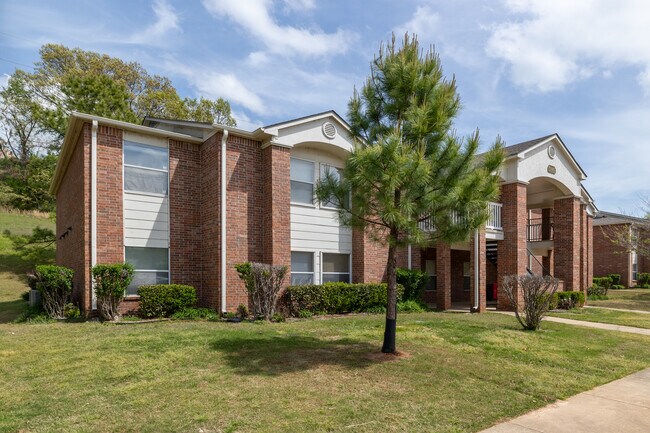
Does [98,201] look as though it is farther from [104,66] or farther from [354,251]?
[104,66]

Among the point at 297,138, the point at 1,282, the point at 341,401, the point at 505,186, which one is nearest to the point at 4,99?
the point at 1,282

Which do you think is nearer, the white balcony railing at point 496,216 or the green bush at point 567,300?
the white balcony railing at point 496,216

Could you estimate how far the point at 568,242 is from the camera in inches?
744

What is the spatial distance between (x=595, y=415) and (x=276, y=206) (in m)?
9.35

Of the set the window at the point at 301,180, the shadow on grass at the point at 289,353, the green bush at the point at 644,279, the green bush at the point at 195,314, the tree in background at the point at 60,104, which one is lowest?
the green bush at the point at 644,279

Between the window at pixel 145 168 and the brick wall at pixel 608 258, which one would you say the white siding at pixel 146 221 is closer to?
the window at pixel 145 168

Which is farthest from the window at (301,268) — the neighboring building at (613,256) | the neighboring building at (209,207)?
the neighboring building at (613,256)

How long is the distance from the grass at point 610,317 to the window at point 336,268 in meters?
7.13

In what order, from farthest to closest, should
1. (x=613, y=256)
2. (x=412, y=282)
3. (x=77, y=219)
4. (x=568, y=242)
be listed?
(x=613, y=256)
(x=568, y=242)
(x=412, y=282)
(x=77, y=219)

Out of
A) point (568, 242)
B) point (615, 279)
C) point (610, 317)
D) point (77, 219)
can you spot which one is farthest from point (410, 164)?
point (615, 279)

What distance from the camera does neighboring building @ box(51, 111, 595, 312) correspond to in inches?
458

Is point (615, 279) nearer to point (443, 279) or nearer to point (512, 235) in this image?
point (512, 235)

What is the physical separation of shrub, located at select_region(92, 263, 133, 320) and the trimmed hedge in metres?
4.27

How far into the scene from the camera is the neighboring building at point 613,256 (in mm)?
32844
